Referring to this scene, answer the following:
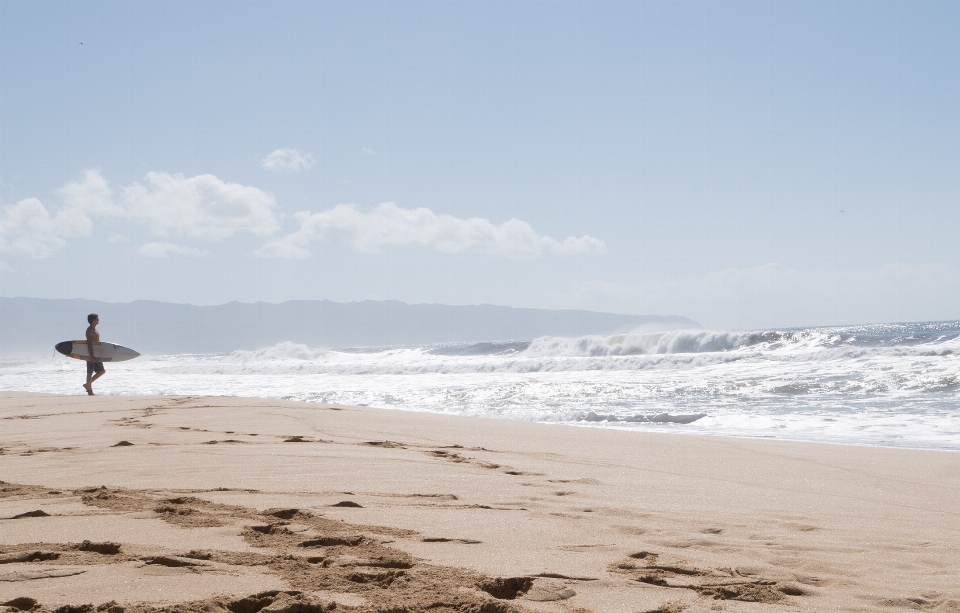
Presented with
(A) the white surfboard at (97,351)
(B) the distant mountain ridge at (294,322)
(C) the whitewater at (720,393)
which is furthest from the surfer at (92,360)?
(B) the distant mountain ridge at (294,322)

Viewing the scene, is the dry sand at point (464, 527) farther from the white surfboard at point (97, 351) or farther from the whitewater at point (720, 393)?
the white surfboard at point (97, 351)

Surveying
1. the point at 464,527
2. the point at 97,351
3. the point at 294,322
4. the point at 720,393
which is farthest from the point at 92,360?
the point at 294,322

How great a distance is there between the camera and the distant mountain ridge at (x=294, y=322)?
101 meters

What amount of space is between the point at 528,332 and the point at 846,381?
94.7m

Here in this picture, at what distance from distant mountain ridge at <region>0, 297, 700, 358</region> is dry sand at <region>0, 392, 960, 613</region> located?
89567 millimetres

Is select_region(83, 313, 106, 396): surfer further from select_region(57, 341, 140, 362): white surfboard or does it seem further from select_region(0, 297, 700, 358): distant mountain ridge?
select_region(0, 297, 700, 358): distant mountain ridge

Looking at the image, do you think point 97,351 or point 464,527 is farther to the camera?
point 97,351

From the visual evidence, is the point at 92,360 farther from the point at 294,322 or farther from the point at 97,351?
the point at 294,322

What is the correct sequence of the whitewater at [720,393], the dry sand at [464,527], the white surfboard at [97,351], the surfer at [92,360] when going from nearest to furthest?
1. the dry sand at [464,527]
2. the whitewater at [720,393]
3. the surfer at [92,360]
4. the white surfboard at [97,351]

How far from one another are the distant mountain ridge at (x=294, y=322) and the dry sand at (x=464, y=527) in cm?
8957

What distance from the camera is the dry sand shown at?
1950 mm

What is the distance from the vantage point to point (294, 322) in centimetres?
12581

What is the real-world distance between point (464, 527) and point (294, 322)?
12771cm

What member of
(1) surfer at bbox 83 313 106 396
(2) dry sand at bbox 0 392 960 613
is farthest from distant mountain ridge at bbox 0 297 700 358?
(2) dry sand at bbox 0 392 960 613
